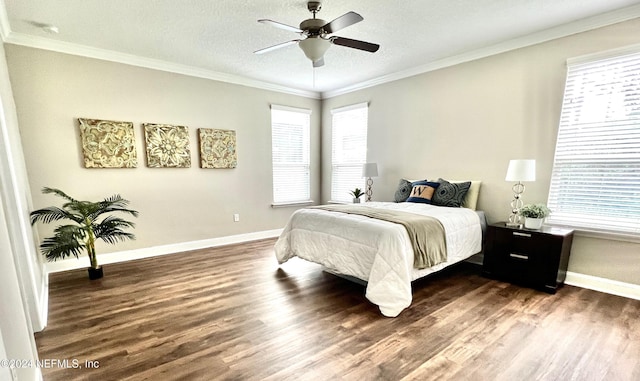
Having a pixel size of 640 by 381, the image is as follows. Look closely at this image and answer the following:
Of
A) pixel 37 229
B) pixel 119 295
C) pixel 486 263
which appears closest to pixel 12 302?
pixel 119 295

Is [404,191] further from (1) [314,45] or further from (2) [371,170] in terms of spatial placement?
(1) [314,45]

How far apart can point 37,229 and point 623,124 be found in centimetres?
618

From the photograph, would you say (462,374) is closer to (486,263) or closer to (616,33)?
(486,263)

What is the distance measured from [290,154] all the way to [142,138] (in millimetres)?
2403

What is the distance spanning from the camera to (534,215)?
284 centimetres

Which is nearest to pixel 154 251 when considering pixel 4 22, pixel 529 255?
pixel 4 22

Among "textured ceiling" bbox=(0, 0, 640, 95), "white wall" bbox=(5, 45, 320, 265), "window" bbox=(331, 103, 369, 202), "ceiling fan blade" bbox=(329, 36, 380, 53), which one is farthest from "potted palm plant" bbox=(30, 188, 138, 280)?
"window" bbox=(331, 103, 369, 202)

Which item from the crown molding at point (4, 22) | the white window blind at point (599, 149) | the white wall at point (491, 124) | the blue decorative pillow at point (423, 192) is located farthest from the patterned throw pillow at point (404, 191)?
the crown molding at point (4, 22)

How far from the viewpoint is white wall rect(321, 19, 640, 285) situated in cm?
281

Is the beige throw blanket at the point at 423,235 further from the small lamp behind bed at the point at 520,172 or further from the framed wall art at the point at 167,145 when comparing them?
the framed wall art at the point at 167,145

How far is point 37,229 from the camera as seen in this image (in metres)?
3.17

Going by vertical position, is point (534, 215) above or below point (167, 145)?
below

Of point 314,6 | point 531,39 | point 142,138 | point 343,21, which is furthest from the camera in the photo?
point 142,138

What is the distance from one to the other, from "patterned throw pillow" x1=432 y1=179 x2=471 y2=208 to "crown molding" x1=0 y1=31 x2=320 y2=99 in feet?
10.6
